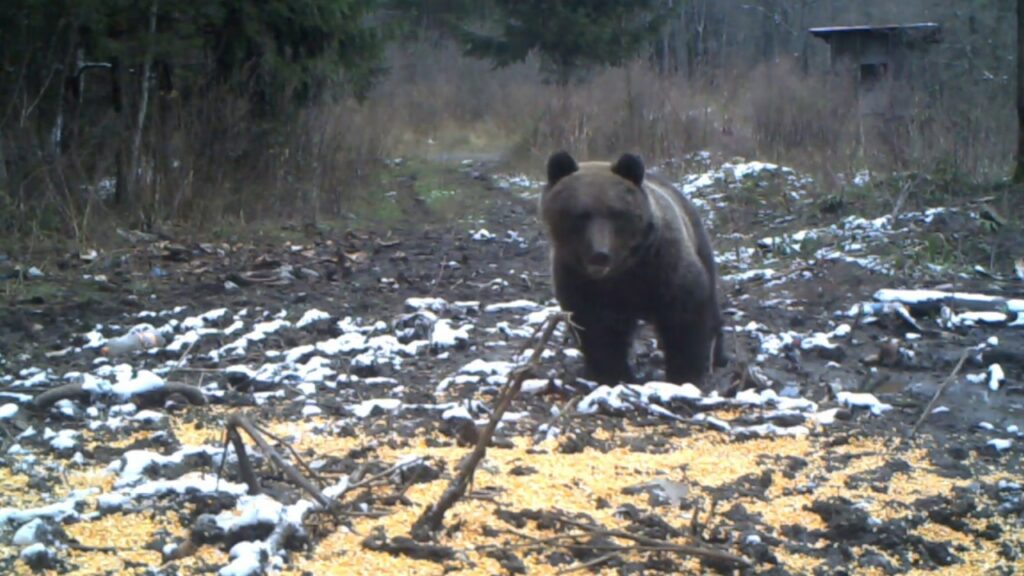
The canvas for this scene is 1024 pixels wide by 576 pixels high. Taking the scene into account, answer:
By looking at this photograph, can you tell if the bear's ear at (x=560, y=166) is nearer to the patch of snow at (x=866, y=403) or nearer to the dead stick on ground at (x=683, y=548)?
the patch of snow at (x=866, y=403)

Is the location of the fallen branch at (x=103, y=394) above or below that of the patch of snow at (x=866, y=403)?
above

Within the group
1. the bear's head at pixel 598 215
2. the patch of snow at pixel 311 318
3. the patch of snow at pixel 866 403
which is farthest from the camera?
the patch of snow at pixel 311 318

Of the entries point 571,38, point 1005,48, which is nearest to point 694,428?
point 1005,48

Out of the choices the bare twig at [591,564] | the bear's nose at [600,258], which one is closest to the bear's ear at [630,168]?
the bear's nose at [600,258]

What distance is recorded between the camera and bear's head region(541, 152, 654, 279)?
5367 mm

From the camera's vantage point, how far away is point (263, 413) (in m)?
5.04

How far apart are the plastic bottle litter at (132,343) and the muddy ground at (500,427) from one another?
117 millimetres

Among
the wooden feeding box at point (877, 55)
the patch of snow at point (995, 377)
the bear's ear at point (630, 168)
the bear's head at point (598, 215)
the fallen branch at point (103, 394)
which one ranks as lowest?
the wooden feeding box at point (877, 55)

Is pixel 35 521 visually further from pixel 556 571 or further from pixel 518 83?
pixel 518 83

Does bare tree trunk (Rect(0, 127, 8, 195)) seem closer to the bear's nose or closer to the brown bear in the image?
the brown bear

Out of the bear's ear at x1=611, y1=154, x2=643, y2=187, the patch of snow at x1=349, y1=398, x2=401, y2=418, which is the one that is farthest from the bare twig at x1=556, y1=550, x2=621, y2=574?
the bear's ear at x1=611, y1=154, x2=643, y2=187

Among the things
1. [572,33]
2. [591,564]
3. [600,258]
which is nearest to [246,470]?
[591,564]

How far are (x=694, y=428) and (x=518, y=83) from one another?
80.1ft

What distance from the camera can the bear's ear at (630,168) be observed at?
5570mm
